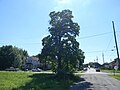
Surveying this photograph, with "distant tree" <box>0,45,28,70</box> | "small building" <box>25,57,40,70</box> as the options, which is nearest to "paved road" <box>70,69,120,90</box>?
"distant tree" <box>0,45,28,70</box>

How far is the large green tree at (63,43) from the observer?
4789 centimetres

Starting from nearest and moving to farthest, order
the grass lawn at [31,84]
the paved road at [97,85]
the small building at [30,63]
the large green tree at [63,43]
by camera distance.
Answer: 1. the grass lawn at [31,84]
2. the paved road at [97,85]
3. the large green tree at [63,43]
4. the small building at [30,63]

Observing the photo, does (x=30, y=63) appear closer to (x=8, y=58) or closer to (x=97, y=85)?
(x=8, y=58)

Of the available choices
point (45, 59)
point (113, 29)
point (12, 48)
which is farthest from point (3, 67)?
point (113, 29)

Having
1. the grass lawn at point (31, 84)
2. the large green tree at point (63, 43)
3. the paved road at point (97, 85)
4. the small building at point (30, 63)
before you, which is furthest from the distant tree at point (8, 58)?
the paved road at point (97, 85)

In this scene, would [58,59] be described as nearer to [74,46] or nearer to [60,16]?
[74,46]

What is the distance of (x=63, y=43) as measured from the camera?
4831cm

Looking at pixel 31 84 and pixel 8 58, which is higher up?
pixel 8 58

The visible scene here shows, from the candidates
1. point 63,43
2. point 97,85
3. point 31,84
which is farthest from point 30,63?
point 31,84

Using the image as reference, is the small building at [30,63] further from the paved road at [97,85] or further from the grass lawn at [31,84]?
the grass lawn at [31,84]

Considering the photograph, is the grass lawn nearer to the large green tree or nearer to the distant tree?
the large green tree

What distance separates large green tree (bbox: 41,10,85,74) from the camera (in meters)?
47.9

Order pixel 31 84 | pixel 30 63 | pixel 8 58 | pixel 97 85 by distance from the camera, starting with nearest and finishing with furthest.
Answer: pixel 31 84 < pixel 97 85 < pixel 8 58 < pixel 30 63

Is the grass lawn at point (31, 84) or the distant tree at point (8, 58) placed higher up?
the distant tree at point (8, 58)
